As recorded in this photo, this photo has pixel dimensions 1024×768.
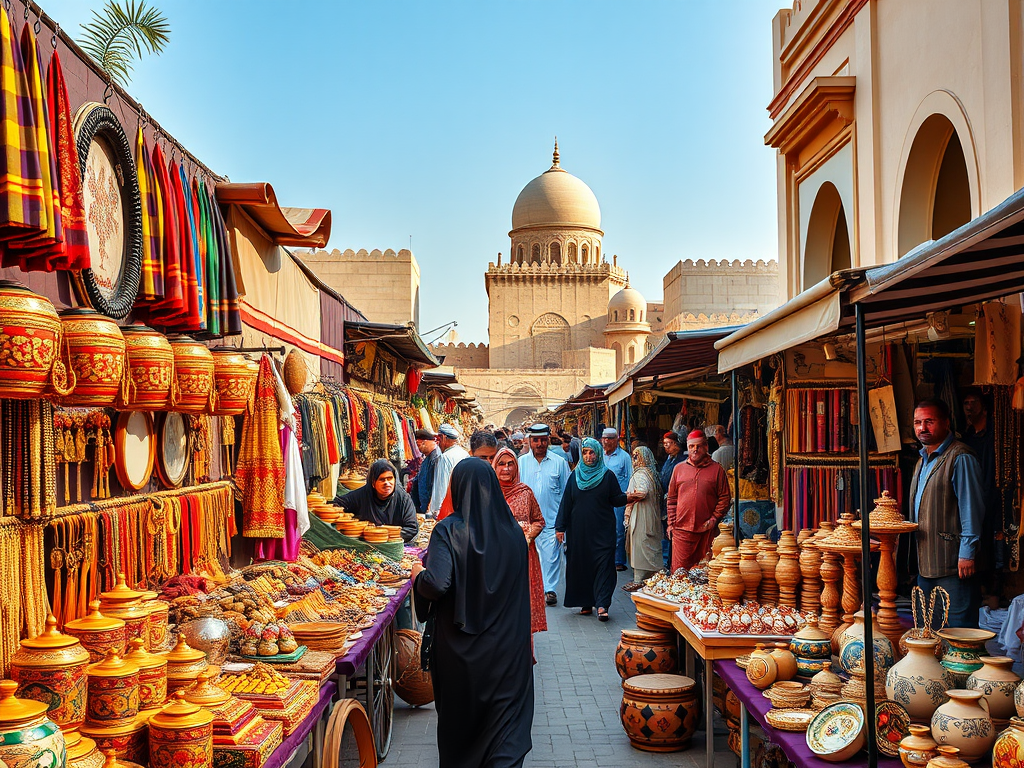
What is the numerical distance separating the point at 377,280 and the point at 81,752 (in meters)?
21.6

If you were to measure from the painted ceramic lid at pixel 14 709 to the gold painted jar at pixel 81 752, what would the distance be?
0.21m

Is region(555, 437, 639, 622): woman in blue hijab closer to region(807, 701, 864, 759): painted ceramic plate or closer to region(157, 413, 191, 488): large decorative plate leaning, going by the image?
region(157, 413, 191, 488): large decorative plate leaning

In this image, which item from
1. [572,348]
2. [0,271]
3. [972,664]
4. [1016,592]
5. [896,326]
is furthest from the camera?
[572,348]

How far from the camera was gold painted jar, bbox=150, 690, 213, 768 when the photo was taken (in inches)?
92.7

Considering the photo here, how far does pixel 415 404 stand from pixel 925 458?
10197mm

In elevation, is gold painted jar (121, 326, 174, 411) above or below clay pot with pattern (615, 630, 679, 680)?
above

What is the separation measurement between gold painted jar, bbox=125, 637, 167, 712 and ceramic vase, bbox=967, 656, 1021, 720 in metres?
2.27

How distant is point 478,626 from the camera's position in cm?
360

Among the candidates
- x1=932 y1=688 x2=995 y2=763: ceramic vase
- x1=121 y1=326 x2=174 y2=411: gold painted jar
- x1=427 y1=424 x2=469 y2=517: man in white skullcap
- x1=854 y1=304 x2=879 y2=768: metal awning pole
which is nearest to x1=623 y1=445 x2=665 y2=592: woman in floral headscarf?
x1=427 y1=424 x2=469 y2=517: man in white skullcap

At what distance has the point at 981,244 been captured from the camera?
238 centimetres

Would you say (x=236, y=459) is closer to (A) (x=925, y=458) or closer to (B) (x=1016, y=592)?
(A) (x=925, y=458)

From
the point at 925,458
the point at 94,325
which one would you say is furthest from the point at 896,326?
the point at 94,325

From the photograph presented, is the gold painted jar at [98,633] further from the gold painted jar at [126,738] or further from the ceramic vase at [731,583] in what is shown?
the ceramic vase at [731,583]

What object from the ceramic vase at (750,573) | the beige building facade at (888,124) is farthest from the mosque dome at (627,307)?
the ceramic vase at (750,573)
